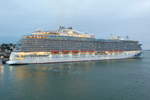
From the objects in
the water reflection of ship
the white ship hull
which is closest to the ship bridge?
the white ship hull

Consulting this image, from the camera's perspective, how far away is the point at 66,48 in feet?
143

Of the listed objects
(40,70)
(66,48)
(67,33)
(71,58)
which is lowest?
(40,70)

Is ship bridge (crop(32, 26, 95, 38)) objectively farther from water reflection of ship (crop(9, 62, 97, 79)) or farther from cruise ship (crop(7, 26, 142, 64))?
water reflection of ship (crop(9, 62, 97, 79))

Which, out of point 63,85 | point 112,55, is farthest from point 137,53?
point 63,85

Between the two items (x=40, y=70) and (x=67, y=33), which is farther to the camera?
(x=67, y=33)

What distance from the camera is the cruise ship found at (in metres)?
37.4

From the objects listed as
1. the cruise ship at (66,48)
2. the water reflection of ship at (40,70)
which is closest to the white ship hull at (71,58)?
the cruise ship at (66,48)

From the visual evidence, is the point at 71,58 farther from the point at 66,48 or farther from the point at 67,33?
the point at 67,33

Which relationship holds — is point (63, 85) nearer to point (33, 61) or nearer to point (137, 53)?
point (33, 61)

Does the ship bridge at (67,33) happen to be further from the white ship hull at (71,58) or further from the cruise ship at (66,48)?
the white ship hull at (71,58)

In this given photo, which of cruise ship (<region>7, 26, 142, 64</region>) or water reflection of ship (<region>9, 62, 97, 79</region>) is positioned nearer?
water reflection of ship (<region>9, 62, 97, 79</region>)

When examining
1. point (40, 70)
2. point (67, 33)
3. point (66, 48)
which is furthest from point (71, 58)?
point (40, 70)

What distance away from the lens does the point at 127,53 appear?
55562 millimetres

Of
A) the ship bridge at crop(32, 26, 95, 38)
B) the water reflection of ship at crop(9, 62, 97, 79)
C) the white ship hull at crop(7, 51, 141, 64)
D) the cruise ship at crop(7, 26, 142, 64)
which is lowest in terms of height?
the water reflection of ship at crop(9, 62, 97, 79)
